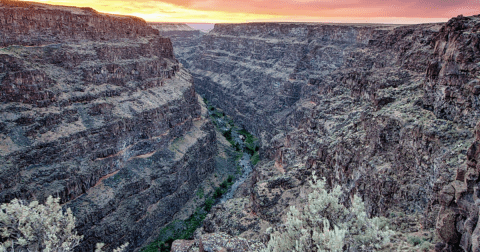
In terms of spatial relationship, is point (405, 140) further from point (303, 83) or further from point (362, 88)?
point (303, 83)

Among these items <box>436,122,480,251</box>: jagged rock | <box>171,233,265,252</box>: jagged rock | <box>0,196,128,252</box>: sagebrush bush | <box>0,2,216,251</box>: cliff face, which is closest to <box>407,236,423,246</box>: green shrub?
<box>436,122,480,251</box>: jagged rock

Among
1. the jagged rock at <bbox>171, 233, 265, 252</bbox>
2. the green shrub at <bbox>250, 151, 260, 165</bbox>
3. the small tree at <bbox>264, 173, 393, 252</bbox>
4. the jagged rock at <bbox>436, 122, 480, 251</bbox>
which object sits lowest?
the green shrub at <bbox>250, 151, 260, 165</bbox>

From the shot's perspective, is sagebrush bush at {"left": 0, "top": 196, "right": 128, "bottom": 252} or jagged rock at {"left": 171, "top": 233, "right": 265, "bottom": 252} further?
jagged rock at {"left": 171, "top": 233, "right": 265, "bottom": 252}

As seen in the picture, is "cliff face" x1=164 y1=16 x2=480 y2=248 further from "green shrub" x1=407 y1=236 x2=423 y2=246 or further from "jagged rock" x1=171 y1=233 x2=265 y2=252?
"jagged rock" x1=171 y1=233 x2=265 y2=252

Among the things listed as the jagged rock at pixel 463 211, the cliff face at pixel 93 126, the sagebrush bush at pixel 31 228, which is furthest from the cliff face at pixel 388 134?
the sagebrush bush at pixel 31 228

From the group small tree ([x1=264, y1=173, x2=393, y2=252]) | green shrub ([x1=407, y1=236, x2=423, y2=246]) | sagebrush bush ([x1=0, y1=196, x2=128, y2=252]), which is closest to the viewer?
small tree ([x1=264, y1=173, x2=393, y2=252])

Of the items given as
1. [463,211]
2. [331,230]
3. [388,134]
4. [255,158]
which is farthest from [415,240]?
[255,158]

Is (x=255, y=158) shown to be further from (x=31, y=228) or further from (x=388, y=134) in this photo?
(x=31, y=228)

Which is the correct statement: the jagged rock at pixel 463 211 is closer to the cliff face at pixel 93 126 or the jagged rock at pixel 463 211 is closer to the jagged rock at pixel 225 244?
the jagged rock at pixel 225 244
